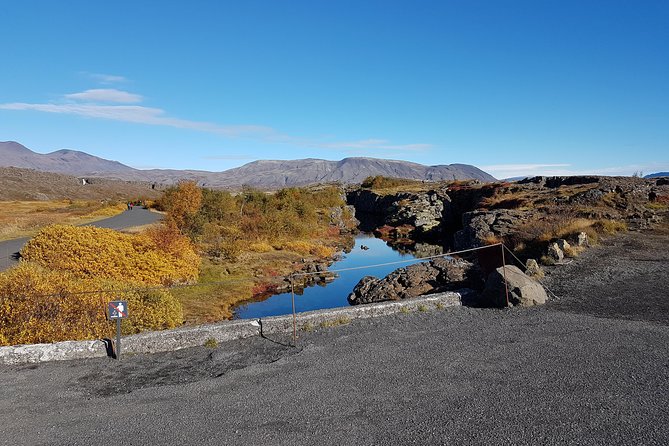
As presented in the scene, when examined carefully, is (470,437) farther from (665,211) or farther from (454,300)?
(665,211)

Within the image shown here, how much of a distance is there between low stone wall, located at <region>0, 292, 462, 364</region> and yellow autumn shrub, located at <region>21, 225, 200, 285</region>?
9000 millimetres

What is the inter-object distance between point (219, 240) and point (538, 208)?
29.5 metres

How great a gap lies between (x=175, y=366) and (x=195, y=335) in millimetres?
1233

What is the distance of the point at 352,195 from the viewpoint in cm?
10969

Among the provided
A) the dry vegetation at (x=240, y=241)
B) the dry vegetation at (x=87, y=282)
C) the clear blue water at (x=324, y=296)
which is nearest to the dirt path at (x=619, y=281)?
the clear blue water at (x=324, y=296)

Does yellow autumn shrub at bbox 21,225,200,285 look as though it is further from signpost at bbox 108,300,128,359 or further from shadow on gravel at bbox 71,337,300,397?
shadow on gravel at bbox 71,337,300,397

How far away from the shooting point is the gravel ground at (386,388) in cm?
601

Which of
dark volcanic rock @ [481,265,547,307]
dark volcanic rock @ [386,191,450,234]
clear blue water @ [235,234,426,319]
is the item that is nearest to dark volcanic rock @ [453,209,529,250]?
clear blue water @ [235,234,426,319]

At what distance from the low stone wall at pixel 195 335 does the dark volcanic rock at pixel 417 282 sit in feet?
35.5

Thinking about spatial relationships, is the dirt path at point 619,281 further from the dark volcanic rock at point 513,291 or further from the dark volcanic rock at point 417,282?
the dark volcanic rock at point 417,282

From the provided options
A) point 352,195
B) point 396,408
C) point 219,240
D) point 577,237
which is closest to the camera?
A: point 396,408

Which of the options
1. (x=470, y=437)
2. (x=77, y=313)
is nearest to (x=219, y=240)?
(x=77, y=313)

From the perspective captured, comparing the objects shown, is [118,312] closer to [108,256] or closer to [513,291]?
[513,291]

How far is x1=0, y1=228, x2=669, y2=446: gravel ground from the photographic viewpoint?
237 inches
